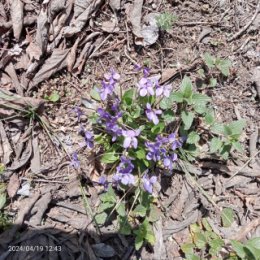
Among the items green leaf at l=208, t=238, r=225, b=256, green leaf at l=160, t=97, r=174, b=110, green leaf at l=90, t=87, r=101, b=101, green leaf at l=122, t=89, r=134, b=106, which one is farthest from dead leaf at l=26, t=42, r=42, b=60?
green leaf at l=208, t=238, r=225, b=256

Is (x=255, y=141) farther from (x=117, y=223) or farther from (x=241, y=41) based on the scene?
Result: (x=117, y=223)

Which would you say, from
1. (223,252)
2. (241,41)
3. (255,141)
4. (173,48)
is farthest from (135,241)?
(241,41)

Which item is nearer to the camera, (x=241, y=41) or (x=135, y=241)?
(x=135, y=241)

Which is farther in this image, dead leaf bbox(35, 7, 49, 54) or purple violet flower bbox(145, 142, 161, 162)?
dead leaf bbox(35, 7, 49, 54)

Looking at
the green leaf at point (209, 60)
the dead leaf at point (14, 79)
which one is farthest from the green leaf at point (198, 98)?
the dead leaf at point (14, 79)

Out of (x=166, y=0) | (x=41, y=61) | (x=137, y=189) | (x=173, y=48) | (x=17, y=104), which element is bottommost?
(x=137, y=189)

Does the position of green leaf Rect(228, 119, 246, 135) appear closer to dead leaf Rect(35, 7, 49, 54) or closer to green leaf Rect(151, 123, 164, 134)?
green leaf Rect(151, 123, 164, 134)

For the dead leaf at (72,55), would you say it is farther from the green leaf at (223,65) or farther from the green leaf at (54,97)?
the green leaf at (223,65)
